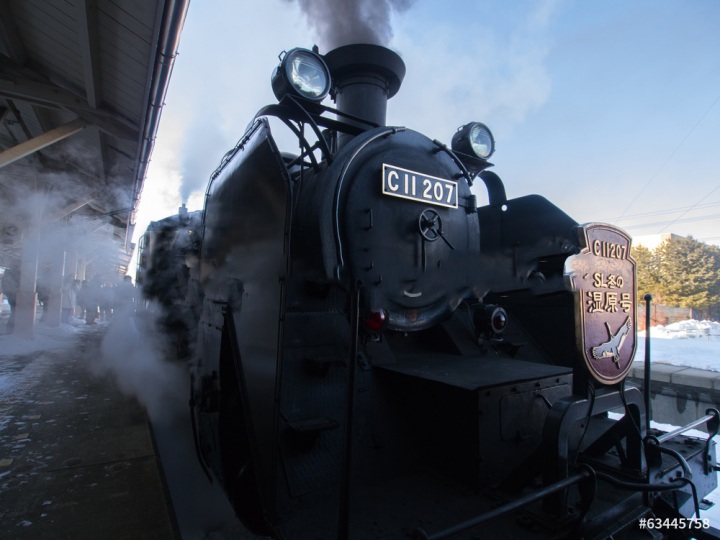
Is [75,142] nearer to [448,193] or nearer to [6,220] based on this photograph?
[6,220]

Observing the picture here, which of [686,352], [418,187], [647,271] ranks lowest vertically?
[686,352]

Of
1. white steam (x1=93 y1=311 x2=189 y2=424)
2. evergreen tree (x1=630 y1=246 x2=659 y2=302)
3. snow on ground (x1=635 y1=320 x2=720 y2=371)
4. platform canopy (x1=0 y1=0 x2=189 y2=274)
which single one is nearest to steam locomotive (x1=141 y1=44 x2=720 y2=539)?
white steam (x1=93 y1=311 x2=189 y2=424)

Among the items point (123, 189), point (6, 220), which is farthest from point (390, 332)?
point (6, 220)

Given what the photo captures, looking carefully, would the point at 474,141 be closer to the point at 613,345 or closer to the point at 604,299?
the point at 604,299

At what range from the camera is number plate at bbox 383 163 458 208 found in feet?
7.04

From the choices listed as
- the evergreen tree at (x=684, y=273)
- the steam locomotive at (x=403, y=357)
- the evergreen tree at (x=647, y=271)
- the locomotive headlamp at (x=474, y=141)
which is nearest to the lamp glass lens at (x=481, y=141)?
the locomotive headlamp at (x=474, y=141)

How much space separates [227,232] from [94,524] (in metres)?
1.81

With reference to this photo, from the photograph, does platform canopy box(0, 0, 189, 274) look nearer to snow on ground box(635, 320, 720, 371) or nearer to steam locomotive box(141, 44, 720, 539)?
steam locomotive box(141, 44, 720, 539)

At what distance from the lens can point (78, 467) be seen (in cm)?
289

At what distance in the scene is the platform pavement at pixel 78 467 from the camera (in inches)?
87.9

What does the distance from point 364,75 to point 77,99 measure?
4.58 metres

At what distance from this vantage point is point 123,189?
8562mm

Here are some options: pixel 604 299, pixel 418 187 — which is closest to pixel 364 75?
pixel 418 187

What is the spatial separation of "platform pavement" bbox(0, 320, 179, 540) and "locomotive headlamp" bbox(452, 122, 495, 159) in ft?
9.71
